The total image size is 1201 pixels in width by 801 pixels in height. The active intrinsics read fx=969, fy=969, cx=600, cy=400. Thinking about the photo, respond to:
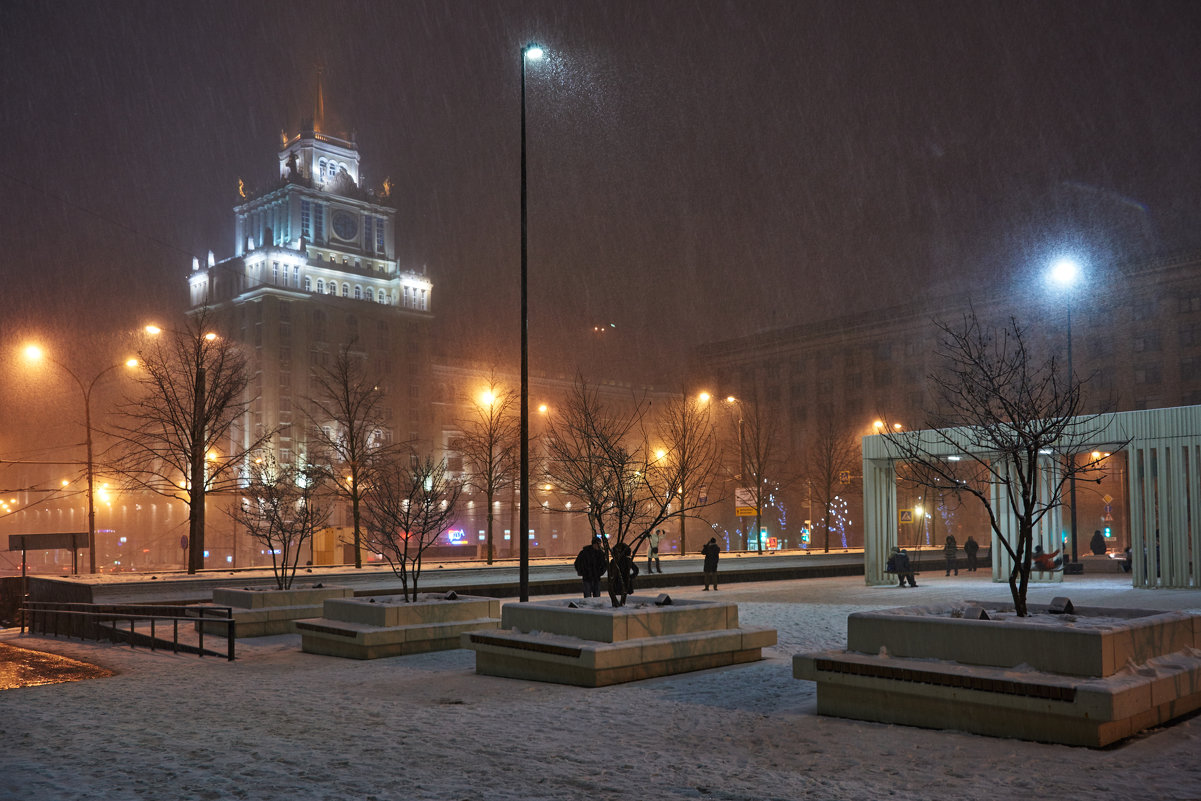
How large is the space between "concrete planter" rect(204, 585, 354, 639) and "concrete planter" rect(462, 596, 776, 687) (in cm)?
667

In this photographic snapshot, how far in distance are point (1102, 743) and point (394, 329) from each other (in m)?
99.1

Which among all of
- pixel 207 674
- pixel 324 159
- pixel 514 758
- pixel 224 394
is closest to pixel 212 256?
pixel 324 159

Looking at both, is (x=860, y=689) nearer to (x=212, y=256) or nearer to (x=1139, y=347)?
(x=1139, y=347)

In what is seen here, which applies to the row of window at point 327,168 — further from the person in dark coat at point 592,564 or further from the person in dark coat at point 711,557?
the person in dark coat at point 592,564

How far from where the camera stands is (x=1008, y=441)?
12891mm

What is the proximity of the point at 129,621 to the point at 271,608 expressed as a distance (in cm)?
393

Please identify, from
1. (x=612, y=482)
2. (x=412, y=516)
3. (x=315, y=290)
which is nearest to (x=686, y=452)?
(x=412, y=516)

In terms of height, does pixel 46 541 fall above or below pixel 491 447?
below

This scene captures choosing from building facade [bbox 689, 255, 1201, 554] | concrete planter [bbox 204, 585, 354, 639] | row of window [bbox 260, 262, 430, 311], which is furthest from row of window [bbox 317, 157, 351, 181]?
concrete planter [bbox 204, 585, 354, 639]

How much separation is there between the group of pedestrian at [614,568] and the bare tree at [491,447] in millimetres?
13268

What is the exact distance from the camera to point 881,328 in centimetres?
8694

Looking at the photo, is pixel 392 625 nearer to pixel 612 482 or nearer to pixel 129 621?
pixel 612 482

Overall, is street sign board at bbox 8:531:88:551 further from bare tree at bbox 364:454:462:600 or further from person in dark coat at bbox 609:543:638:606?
person in dark coat at bbox 609:543:638:606

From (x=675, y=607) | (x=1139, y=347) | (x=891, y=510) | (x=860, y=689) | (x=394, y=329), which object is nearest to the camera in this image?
(x=860, y=689)
